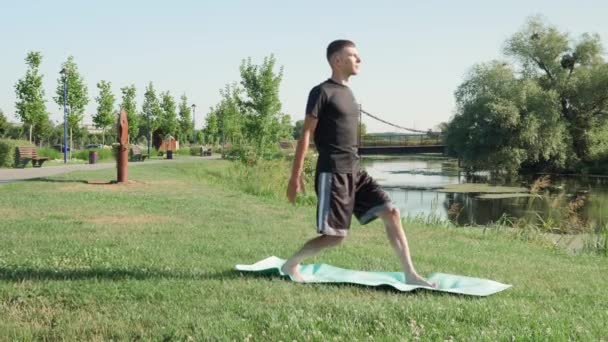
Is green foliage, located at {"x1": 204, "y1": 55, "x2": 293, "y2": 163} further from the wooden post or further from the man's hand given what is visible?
the man's hand

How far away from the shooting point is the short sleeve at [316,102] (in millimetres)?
4477

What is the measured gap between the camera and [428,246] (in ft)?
25.5

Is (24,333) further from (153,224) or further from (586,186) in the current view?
(586,186)

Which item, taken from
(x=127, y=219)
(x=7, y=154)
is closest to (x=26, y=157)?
(x=7, y=154)

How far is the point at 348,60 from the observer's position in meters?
4.57

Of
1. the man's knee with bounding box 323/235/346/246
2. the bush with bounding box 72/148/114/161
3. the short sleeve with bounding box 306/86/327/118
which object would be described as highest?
the short sleeve with bounding box 306/86/327/118

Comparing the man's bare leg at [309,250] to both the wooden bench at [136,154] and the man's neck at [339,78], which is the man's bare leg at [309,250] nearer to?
the man's neck at [339,78]

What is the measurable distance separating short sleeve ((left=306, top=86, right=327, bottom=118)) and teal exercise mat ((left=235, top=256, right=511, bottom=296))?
131cm

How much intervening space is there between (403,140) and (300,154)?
2304 inches

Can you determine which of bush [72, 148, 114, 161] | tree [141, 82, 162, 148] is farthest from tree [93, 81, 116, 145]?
tree [141, 82, 162, 148]

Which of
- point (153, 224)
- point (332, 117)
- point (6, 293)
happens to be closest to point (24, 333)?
point (6, 293)

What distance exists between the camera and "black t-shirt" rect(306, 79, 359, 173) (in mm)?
4500

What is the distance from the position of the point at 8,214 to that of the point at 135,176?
33.0ft

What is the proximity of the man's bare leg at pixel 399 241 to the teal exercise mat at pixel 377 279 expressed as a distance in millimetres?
72
